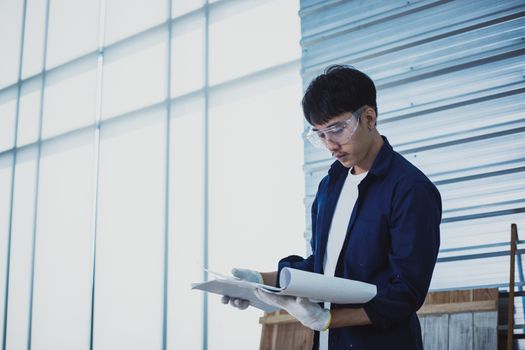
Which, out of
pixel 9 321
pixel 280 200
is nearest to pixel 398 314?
pixel 280 200

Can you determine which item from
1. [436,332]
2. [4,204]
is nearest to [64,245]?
[4,204]

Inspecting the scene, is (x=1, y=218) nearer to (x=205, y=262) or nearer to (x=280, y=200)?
(x=205, y=262)

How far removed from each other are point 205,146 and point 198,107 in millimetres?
355

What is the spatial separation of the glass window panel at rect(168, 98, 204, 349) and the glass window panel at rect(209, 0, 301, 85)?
37 cm

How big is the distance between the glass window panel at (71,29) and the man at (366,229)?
4.47m

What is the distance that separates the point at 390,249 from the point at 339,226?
0.65 feet

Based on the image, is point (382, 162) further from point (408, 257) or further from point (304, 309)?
point (304, 309)

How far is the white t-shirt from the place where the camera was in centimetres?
192

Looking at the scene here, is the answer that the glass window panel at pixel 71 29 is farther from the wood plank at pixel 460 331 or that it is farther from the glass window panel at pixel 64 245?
the wood plank at pixel 460 331

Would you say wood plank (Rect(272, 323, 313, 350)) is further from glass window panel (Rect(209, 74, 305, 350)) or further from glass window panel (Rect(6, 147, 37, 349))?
glass window panel (Rect(6, 147, 37, 349))

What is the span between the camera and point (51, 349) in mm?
5520

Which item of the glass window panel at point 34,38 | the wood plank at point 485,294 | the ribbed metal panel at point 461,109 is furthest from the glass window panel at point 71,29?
the wood plank at point 485,294

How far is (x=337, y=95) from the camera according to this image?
1880mm

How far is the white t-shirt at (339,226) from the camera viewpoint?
1923mm
